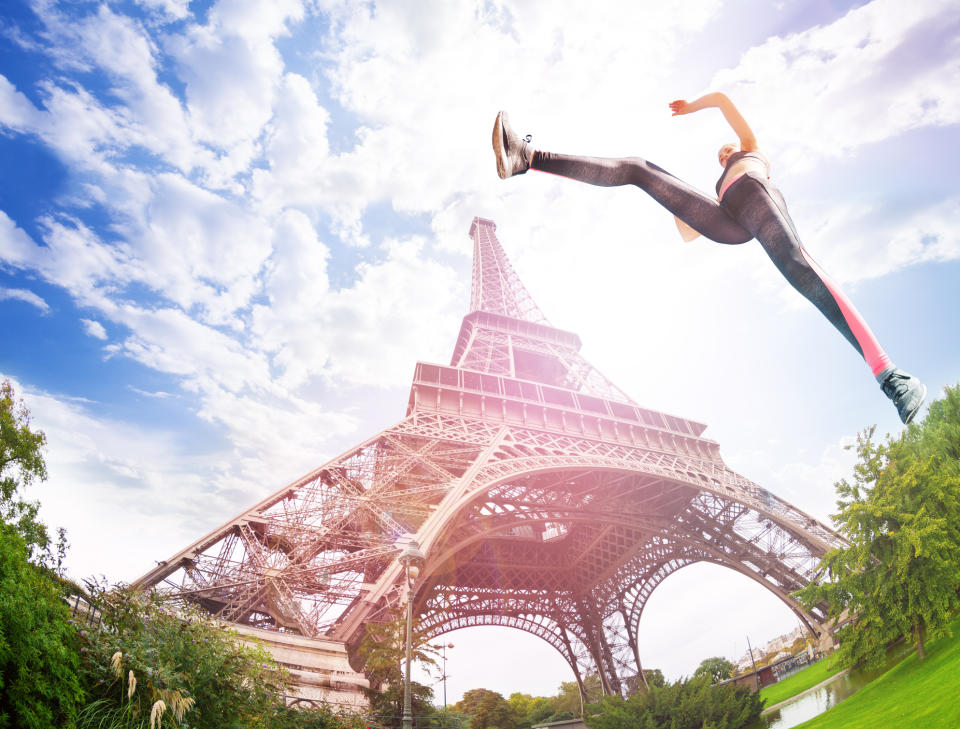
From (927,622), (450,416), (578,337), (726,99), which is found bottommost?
(927,622)

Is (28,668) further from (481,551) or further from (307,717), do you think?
(481,551)

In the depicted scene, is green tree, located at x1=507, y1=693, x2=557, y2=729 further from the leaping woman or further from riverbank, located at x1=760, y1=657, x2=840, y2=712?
the leaping woman

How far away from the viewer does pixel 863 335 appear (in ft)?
7.44

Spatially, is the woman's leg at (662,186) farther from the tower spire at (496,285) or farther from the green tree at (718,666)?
the green tree at (718,666)

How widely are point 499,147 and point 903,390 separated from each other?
1.89 m

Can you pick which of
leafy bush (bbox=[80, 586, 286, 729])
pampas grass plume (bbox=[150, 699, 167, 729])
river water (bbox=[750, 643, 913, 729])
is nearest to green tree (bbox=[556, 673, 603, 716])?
river water (bbox=[750, 643, 913, 729])

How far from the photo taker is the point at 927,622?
589 inches

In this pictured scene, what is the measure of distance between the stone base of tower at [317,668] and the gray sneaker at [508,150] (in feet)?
38.3

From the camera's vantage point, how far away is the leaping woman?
2260 millimetres

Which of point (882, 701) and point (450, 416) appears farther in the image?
point (450, 416)

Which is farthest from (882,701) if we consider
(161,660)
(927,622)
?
(161,660)

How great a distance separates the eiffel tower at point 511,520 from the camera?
1508 centimetres

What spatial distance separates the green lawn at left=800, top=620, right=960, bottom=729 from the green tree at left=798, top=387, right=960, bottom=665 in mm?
568

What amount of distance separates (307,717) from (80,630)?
15.4 feet
